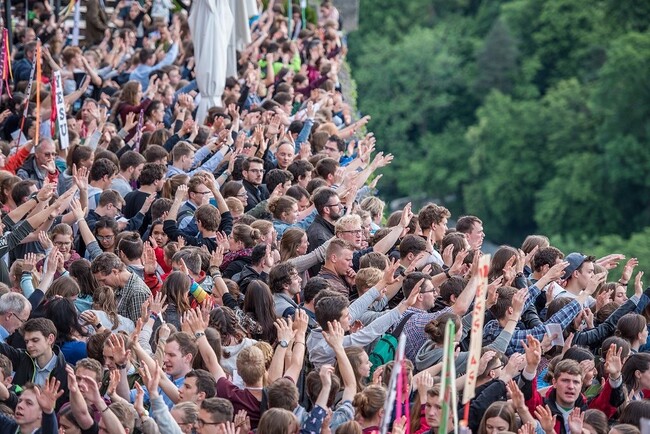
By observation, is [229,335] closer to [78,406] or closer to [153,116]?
[78,406]

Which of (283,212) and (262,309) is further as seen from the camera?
(283,212)

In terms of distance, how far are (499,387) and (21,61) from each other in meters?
11.4

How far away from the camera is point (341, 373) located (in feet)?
35.2

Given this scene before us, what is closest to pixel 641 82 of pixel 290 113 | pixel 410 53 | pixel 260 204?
pixel 410 53

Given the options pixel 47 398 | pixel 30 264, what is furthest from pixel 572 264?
pixel 47 398

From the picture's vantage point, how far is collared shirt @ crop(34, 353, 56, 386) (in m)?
10.8

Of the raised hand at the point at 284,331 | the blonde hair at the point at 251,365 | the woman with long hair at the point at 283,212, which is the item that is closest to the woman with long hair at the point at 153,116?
the woman with long hair at the point at 283,212

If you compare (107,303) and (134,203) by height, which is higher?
(107,303)

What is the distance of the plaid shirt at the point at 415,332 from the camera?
39.1ft

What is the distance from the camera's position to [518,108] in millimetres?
80875

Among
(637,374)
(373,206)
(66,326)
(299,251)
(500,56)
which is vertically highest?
(66,326)

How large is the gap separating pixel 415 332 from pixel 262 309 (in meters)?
1.05

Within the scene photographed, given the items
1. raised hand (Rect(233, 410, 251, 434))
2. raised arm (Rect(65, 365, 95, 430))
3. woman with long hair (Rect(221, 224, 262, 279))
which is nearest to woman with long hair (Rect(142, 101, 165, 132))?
woman with long hair (Rect(221, 224, 262, 279))

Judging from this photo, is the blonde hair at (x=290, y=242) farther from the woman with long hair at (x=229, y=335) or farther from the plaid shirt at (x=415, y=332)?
the woman with long hair at (x=229, y=335)
